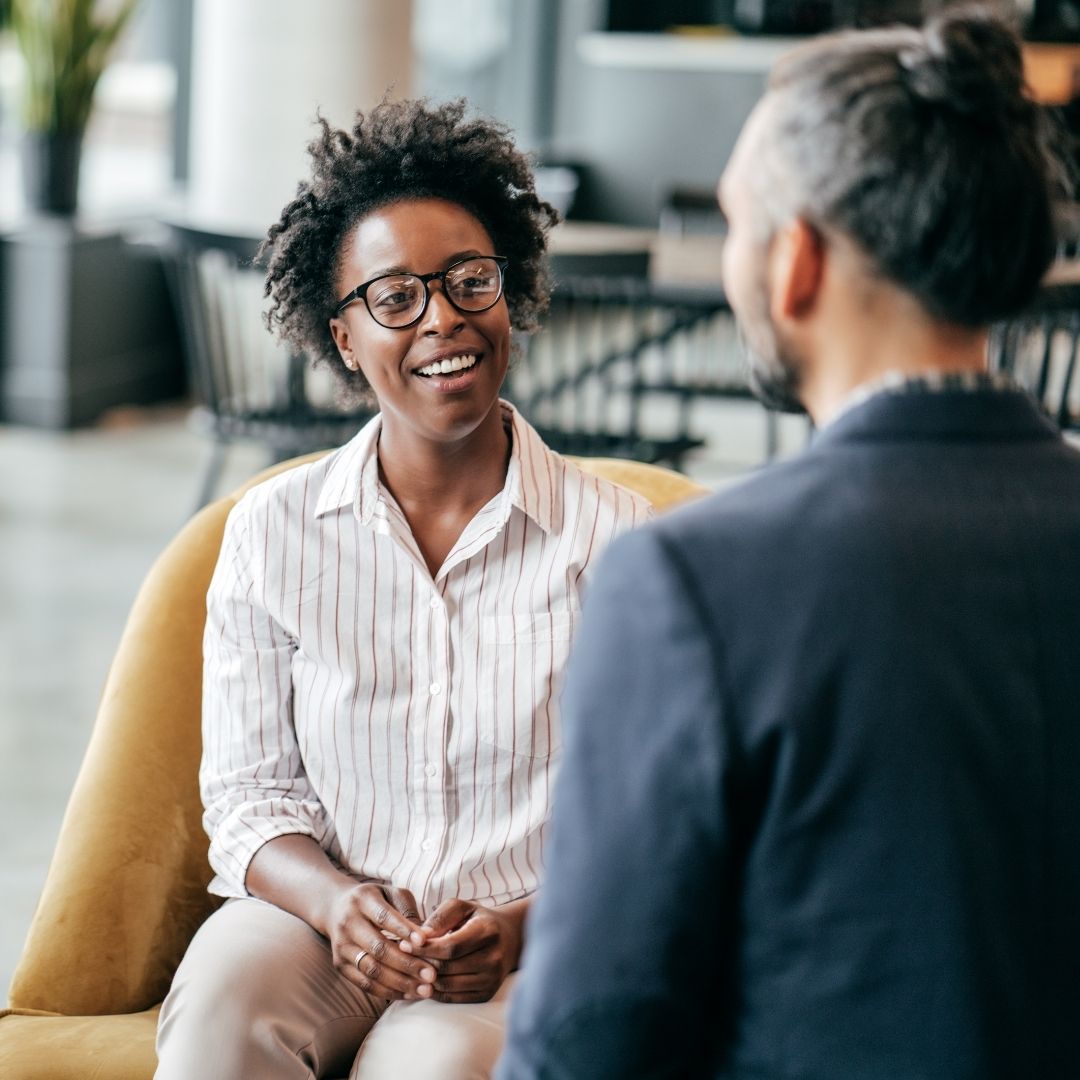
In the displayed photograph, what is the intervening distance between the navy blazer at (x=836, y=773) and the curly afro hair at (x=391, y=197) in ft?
2.82

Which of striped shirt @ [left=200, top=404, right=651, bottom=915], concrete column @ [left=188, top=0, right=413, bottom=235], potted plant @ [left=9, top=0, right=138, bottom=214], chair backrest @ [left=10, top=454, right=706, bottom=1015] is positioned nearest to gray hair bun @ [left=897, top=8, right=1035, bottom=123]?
striped shirt @ [left=200, top=404, right=651, bottom=915]

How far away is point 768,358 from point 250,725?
0.78m

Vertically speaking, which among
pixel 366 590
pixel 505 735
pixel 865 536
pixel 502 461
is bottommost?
pixel 505 735

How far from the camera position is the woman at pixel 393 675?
4.54 feet

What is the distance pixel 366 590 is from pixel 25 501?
3761 millimetres

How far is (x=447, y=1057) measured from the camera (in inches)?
51.6

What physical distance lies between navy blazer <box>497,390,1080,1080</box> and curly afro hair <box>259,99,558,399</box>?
0.86 m

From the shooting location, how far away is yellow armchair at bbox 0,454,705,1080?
1528mm

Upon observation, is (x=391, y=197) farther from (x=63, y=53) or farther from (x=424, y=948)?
(x=63, y=53)

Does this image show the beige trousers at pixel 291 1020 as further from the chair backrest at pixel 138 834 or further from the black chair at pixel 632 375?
the black chair at pixel 632 375

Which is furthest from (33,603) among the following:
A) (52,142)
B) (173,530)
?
(52,142)

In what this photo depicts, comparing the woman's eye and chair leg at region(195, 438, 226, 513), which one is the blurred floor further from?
the woman's eye

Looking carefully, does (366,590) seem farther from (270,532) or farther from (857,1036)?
(857,1036)

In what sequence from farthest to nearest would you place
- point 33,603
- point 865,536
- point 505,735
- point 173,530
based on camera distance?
point 173,530 → point 33,603 → point 505,735 → point 865,536
